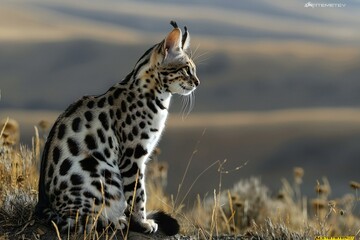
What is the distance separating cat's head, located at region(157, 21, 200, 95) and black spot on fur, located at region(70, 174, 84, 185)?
1043 millimetres

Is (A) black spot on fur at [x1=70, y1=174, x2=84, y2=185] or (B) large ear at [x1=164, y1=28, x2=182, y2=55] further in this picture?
(B) large ear at [x1=164, y1=28, x2=182, y2=55]

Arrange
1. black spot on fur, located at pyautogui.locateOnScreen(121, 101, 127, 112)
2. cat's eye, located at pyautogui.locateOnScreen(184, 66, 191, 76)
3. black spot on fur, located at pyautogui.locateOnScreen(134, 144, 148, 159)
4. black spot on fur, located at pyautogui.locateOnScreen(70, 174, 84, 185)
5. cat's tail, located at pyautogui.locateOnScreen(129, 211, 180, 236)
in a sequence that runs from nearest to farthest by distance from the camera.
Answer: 1. black spot on fur, located at pyautogui.locateOnScreen(70, 174, 84, 185)
2. black spot on fur, located at pyautogui.locateOnScreen(134, 144, 148, 159)
3. black spot on fur, located at pyautogui.locateOnScreen(121, 101, 127, 112)
4. cat's eye, located at pyautogui.locateOnScreen(184, 66, 191, 76)
5. cat's tail, located at pyautogui.locateOnScreen(129, 211, 180, 236)

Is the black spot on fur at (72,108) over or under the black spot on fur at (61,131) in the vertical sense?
over

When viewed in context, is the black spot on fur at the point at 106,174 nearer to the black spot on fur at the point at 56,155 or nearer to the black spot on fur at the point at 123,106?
the black spot on fur at the point at 56,155

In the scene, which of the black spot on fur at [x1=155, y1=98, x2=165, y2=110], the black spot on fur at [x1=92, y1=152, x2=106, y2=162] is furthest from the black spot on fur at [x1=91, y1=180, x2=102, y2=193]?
the black spot on fur at [x1=155, y1=98, x2=165, y2=110]

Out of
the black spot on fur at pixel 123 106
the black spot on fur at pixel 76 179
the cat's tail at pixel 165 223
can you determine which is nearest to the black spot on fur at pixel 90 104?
the black spot on fur at pixel 123 106

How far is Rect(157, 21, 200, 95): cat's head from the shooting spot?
6.19 m

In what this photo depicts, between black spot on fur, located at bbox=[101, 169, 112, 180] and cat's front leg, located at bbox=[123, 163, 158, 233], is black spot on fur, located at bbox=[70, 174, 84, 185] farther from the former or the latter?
cat's front leg, located at bbox=[123, 163, 158, 233]

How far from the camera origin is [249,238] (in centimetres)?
692

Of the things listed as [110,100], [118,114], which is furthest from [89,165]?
[110,100]

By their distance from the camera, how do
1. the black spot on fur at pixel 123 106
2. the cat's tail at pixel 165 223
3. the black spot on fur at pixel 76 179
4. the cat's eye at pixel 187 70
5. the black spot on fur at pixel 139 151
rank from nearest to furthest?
the black spot on fur at pixel 76 179 → the black spot on fur at pixel 139 151 → the black spot on fur at pixel 123 106 → the cat's eye at pixel 187 70 → the cat's tail at pixel 165 223

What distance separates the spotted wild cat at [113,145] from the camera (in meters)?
5.92

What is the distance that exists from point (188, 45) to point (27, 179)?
2199 mm

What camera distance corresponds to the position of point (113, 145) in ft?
19.7
